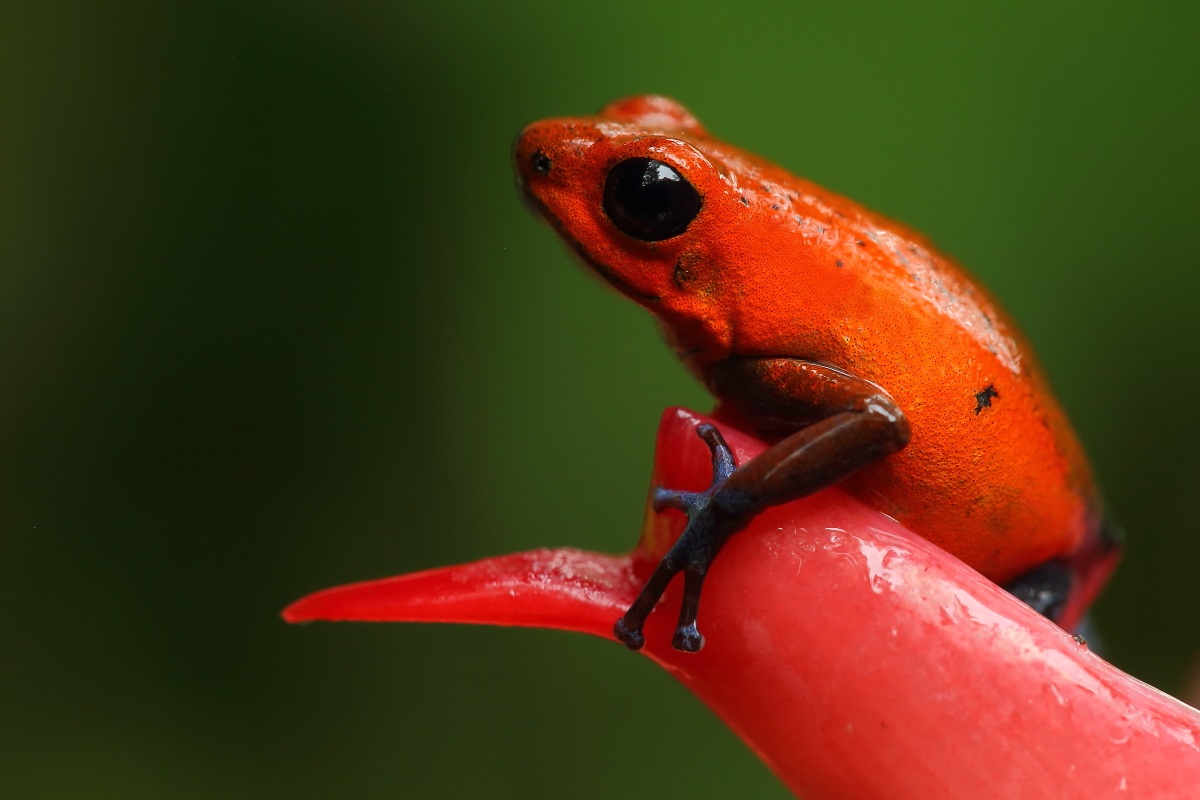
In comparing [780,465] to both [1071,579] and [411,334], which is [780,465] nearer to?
[1071,579]

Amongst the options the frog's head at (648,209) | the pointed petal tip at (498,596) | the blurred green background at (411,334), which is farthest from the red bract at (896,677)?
the blurred green background at (411,334)

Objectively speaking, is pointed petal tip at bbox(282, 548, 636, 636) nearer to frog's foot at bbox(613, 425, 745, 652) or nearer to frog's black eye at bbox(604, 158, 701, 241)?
frog's foot at bbox(613, 425, 745, 652)

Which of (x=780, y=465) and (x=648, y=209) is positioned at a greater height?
(x=648, y=209)

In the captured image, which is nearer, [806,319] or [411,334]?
[806,319]

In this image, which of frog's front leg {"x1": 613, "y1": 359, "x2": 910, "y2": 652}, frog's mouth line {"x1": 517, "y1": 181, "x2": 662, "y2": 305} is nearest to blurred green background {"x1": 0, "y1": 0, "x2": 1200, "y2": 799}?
frog's mouth line {"x1": 517, "y1": 181, "x2": 662, "y2": 305}

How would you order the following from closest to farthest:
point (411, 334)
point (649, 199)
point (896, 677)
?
1. point (896, 677)
2. point (649, 199)
3. point (411, 334)

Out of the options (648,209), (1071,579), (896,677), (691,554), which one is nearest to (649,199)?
(648,209)

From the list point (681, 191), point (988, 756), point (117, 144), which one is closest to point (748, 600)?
point (988, 756)
